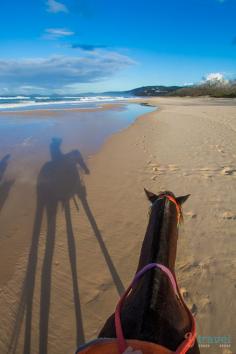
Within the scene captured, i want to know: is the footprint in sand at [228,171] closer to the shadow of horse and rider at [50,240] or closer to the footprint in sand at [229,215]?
the footprint in sand at [229,215]

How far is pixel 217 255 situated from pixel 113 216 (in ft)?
6.45

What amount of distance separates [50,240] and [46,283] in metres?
0.97

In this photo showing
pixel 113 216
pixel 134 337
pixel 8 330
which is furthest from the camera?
pixel 113 216

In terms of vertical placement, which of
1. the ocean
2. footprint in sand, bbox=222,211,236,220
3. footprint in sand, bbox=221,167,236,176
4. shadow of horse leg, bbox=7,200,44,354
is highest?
the ocean

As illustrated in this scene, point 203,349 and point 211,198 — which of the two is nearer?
point 203,349

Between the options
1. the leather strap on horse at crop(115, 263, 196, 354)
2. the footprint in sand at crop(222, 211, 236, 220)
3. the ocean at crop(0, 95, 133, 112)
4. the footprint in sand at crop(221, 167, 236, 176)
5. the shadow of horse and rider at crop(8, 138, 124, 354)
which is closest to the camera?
the leather strap on horse at crop(115, 263, 196, 354)

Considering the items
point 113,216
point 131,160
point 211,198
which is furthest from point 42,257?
point 131,160

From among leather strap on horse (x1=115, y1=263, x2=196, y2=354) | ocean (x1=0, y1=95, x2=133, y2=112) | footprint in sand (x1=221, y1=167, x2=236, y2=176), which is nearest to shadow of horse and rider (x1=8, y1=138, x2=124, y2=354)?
leather strap on horse (x1=115, y1=263, x2=196, y2=354)

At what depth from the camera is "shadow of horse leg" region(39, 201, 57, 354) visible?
2684 mm

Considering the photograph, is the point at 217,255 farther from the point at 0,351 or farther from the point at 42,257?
the point at 0,351

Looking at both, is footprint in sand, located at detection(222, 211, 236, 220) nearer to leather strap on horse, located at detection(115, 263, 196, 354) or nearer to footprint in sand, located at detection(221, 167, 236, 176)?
footprint in sand, located at detection(221, 167, 236, 176)

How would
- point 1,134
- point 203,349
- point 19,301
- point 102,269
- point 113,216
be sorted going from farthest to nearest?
point 1,134 < point 113,216 < point 102,269 < point 19,301 < point 203,349

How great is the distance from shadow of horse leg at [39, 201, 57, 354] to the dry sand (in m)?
0.05

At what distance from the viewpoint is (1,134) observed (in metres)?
13.6
